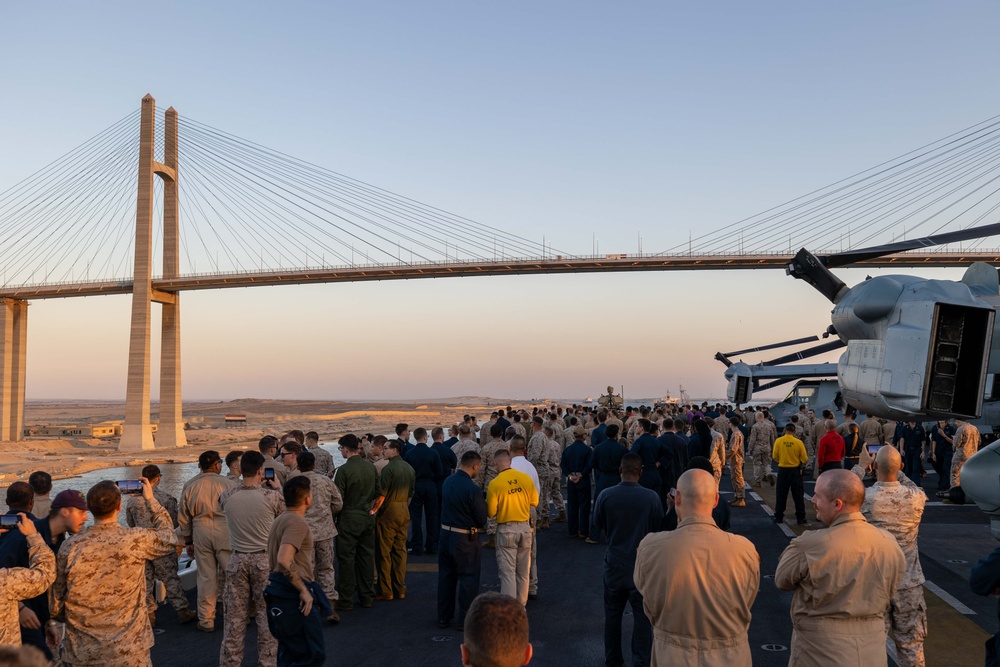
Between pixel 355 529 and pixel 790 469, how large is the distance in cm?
705

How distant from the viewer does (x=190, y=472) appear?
1139 inches

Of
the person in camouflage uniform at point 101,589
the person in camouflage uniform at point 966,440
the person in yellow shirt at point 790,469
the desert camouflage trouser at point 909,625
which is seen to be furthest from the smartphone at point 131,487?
the person in camouflage uniform at point 966,440

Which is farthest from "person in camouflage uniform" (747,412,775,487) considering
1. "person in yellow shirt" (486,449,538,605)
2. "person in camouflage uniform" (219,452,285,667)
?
"person in camouflage uniform" (219,452,285,667)

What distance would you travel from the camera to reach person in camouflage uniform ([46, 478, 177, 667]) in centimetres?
385

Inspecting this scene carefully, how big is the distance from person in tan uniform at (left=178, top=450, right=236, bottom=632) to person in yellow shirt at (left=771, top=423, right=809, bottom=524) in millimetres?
8120

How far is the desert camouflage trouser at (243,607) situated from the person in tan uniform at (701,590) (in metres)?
3.17

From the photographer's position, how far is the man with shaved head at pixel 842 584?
3.49 metres

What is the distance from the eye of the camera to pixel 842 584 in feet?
11.4

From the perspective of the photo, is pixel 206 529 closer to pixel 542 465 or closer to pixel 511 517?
pixel 511 517

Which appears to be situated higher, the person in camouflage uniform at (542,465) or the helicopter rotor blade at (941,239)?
the helicopter rotor blade at (941,239)

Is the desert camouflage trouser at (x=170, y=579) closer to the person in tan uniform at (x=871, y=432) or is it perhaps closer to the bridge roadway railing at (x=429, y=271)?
the person in tan uniform at (x=871, y=432)

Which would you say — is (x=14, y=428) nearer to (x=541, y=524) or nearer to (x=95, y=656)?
(x=541, y=524)

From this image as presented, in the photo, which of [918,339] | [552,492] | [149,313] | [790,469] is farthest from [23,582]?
[149,313]

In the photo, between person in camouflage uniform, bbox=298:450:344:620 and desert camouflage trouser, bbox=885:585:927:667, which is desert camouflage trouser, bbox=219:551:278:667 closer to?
person in camouflage uniform, bbox=298:450:344:620
